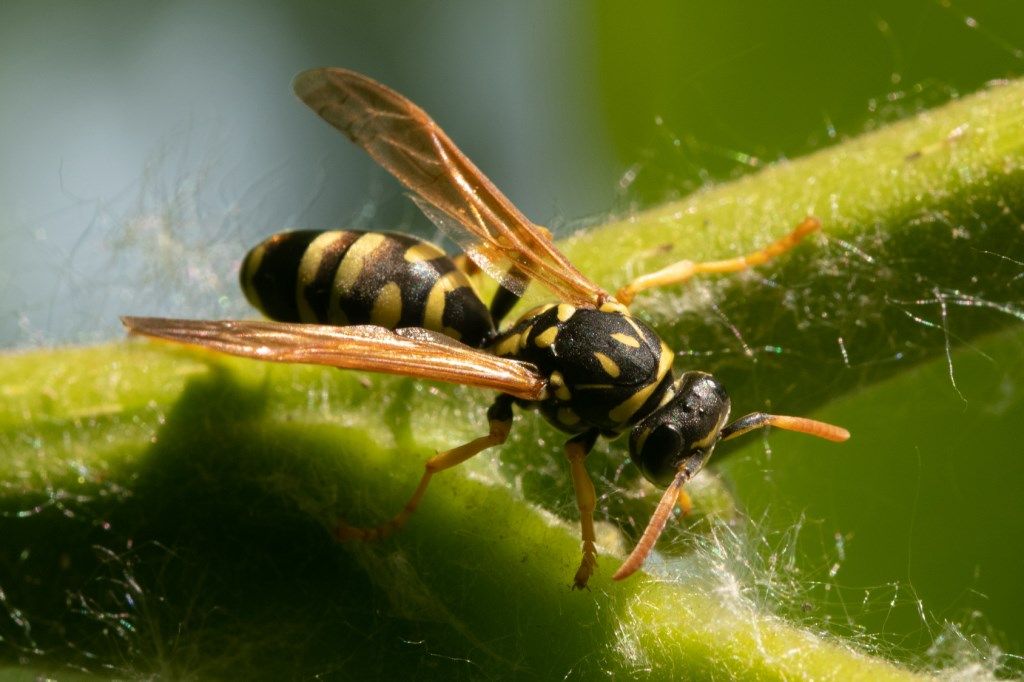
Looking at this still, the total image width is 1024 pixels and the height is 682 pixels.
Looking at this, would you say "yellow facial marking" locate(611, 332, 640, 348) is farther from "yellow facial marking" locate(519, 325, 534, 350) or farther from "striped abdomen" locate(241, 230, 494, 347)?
"striped abdomen" locate(241, 230, 494, 347)

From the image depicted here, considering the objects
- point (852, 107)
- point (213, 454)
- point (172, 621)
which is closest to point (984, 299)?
point (852, 107)

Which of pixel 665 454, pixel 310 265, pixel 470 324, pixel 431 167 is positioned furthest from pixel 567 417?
pixel 431 167

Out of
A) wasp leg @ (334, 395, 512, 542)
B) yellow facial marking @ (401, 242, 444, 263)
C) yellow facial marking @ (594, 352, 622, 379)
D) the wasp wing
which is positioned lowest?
wasp leg @ (334, 395, 512, 542)

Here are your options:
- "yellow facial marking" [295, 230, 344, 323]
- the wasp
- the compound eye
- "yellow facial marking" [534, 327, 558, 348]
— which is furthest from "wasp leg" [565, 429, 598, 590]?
"yellow facial marking" [295, 230, 344, 323]

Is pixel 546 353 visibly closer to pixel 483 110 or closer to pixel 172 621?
pixel 172 621

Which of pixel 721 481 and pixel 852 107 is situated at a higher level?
pixel 852 107

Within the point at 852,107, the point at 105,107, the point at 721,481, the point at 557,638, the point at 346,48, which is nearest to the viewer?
the point at 557,638

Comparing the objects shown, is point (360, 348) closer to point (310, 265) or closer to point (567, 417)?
point (310, 265)
